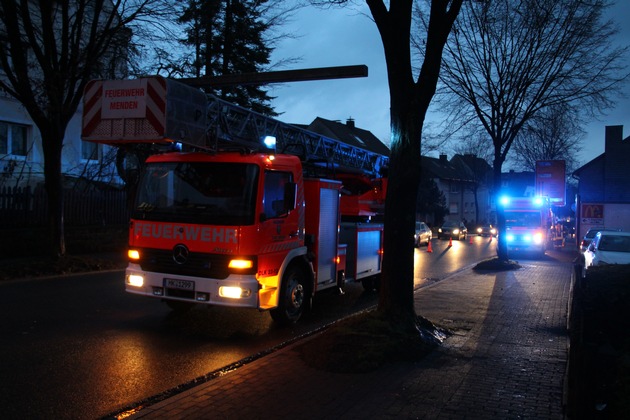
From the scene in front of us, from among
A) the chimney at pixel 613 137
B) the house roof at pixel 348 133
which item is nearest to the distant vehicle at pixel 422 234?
the house roof at pixel 348 133

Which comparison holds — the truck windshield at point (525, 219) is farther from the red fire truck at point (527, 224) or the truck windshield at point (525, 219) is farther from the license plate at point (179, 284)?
the license plate at point (179, 284)

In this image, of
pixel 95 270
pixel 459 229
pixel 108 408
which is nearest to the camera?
pixel 108 408

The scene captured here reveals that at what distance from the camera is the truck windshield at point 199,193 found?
745cm

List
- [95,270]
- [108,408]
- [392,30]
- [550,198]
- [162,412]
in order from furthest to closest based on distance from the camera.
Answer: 1. [550,198]
2. [95,270]
3. [392,30]
4. [108,408]
5. [162,412]

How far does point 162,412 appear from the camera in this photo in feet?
14.7

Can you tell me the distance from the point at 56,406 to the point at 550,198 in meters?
27.0

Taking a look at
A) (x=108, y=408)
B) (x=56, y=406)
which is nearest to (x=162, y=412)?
(x=108, y=408)

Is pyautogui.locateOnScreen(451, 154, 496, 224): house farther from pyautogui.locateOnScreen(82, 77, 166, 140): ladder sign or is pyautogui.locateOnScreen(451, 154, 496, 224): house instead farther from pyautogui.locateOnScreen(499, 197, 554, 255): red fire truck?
pyautogui.locateOnScreen(82, 77, 166, 140): ladder sign

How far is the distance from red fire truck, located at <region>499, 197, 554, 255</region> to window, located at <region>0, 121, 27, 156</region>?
21.2 metres

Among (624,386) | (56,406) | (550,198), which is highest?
(550,198)

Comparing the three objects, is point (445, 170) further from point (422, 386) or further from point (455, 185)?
point (422, 386)

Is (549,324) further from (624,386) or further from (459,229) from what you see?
(459,229)

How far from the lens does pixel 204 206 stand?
7.55 m

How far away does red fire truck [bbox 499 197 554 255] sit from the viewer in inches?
994
